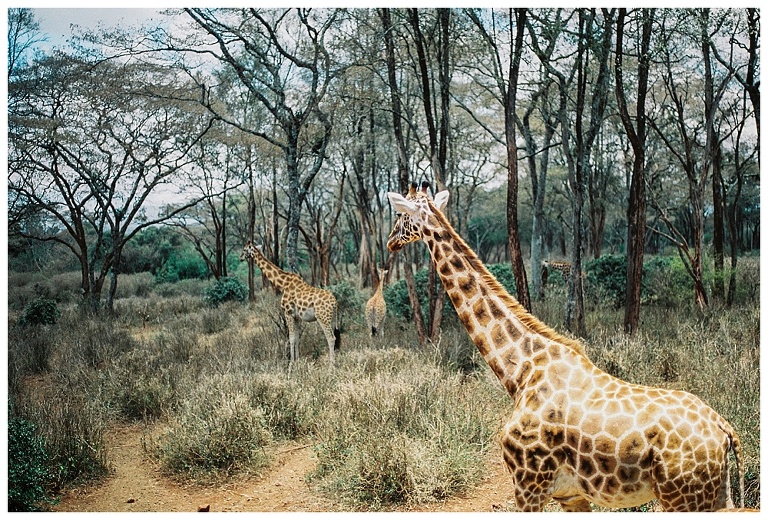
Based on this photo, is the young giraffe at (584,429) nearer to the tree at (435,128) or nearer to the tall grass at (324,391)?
the tall grass at (324,391)

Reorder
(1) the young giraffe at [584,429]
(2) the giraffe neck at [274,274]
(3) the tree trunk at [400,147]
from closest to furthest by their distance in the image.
→ (1) the young giraffe at [584,429] → (3) the tree trunk at [400,147] → (2) the giraffe neck at [274,274]

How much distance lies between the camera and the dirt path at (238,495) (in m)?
2.82

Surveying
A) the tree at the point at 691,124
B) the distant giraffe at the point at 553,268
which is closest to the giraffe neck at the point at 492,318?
the tree at the point at 691,124

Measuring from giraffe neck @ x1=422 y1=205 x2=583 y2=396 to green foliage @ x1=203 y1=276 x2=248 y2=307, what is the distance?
4.17 metres

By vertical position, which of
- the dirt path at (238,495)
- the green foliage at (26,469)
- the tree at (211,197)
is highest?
the tree at (211,197)

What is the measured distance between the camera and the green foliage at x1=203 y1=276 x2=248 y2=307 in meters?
6.24

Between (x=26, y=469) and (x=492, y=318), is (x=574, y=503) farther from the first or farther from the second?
(x=26, y=469)

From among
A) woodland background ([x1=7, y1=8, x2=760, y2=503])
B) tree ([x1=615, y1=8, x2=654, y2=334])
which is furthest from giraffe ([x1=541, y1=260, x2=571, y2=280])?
tree ([x1=615, y1=8, x2=654, y2=334])

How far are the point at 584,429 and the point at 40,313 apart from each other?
135 inches

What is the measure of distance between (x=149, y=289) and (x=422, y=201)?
327 cm

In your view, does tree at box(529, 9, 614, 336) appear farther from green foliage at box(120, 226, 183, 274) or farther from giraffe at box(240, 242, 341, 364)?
green foliage at box(120, 226, 183, 274)

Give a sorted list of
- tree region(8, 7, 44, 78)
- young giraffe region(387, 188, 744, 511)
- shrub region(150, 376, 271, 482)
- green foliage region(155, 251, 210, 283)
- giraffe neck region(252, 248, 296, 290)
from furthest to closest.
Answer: green foliage region(155, 251, 210, 283), giraffe neck region(252, 248, 296, 290), tree region(8, 7, 44, 78), shrub region(150, 376, 271, 482), young giraffe region(387, 188, 744, 511)

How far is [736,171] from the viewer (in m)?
4.91

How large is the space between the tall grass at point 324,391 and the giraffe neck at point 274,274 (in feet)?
1.35
